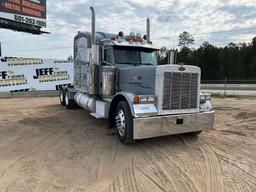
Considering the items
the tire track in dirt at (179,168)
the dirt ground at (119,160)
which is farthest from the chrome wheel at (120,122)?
the tire track in dirt at (179,168)

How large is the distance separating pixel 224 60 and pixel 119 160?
55.4 meters

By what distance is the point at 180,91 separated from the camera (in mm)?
6230

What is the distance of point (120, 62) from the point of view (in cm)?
767

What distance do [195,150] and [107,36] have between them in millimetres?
4485

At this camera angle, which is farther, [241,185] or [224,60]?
[224,60]

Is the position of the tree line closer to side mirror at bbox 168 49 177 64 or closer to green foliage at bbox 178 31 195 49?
green foliage at bbox 178 31 195 49

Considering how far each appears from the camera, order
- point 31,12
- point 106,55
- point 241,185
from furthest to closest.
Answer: point 31,12 < point 106,55 < point 241,185

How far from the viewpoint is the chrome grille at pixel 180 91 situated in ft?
19.9

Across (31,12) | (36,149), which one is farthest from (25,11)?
(36,149)

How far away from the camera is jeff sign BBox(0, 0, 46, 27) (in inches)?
905

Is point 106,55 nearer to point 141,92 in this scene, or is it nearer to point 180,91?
point 141,92

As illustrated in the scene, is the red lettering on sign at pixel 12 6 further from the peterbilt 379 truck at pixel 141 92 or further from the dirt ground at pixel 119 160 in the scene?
the peterbilt 379 truck at pixel 141 92

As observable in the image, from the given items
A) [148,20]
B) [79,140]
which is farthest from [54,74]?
[79,140]

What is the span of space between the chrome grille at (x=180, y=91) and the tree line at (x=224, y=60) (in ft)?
163
